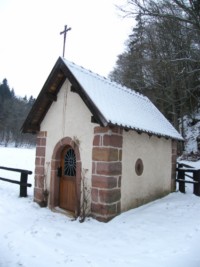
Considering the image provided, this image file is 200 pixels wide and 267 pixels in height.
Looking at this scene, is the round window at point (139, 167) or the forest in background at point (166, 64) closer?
the round window at point (139, 167)

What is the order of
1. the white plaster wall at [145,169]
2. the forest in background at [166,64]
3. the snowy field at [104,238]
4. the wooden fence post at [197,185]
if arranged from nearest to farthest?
the snowy field at [104,238] < the white plaster wall at [145,169] < the wooden fence post at [197,185] < the forest in background at [166,64]

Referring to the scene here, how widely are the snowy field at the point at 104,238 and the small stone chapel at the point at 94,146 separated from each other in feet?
1.72

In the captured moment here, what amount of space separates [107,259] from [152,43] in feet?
62.0

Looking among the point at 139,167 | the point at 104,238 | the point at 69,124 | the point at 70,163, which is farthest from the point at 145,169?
the point at 104,238

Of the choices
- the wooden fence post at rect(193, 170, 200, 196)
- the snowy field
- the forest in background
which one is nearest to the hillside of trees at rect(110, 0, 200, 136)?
the forest in background

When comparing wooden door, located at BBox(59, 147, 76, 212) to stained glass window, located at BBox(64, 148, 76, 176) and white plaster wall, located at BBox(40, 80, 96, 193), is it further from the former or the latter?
white plaster wall, located at BBox(40, 80, 96, 193)

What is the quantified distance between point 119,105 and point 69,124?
1543mm

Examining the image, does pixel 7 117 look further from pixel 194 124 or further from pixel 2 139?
pixel 194 124

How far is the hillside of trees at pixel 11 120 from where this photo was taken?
60406mm

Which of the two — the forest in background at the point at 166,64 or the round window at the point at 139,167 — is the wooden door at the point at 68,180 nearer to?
the round window at the point at 139,167

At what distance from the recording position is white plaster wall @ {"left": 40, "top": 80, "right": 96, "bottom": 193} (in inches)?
294

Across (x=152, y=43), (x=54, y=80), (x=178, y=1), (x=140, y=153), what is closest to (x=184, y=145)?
(x=152, y=43)

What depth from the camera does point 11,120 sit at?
61031mm

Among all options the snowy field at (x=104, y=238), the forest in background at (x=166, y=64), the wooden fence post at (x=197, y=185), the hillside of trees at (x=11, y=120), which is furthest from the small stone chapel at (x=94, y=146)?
the hillside of trees at (x=11, y=120)
